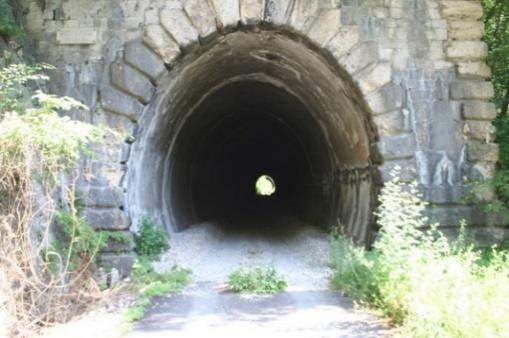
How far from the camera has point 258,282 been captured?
285 inches

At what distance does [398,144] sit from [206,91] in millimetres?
4475

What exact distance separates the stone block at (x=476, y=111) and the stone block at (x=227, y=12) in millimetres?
3613

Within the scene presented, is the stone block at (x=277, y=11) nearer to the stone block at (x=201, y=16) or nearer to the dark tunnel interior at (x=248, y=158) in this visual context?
the stone block at (x=201, y=16)

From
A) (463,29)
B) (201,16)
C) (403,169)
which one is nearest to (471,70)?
(463,29)

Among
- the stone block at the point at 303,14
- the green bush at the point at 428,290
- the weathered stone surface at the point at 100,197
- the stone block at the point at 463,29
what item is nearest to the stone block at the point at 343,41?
the stone block at the point at 303,14

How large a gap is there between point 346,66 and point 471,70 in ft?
6.40

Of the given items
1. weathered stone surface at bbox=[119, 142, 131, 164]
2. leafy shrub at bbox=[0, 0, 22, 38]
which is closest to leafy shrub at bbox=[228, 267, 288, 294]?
weathered stone surface at bbox=[119, 142, 131, 164]

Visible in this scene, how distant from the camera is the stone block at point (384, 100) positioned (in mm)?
8320

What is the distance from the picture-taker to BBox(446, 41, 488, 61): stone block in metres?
8.56

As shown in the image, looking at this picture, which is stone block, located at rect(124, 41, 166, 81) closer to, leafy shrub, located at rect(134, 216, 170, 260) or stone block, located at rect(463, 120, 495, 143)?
leafy shrub, located at rect(134, 216, 170, 260)

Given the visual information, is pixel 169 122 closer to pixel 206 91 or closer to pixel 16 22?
pixel 206 91

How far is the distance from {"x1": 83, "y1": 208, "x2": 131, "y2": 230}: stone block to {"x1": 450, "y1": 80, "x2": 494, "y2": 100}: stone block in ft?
17.0

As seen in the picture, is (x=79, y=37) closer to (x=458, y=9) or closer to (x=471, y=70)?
(x=458, y=9)

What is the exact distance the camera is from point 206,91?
37.2 ft
